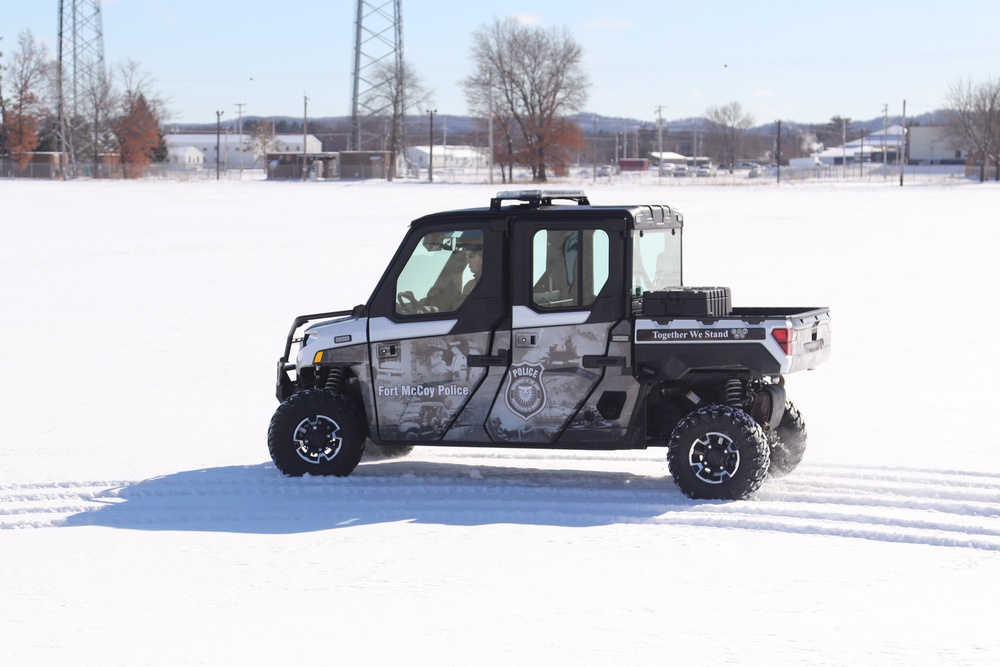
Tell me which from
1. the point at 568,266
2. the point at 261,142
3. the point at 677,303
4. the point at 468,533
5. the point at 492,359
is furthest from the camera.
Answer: the point at 261,142

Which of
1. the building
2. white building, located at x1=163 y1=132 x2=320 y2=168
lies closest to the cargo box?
the building

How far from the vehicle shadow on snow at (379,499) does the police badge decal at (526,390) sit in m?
0.54

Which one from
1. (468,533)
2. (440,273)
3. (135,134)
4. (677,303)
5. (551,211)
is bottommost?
(468,533)

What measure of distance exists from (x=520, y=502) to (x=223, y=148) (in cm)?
16345

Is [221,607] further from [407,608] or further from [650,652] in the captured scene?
[650,652]

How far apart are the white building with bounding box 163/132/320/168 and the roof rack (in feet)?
437

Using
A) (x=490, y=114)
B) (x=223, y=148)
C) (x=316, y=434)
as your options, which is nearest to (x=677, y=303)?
(x=316, y=434)

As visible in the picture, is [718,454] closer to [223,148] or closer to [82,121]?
[82,121]

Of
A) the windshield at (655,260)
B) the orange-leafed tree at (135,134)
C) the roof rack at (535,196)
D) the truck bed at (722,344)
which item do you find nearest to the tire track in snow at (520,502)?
the truck bed at (722,344)

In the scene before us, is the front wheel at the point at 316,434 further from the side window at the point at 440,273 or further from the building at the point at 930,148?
the building at the point at 930,148

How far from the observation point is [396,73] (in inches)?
3627

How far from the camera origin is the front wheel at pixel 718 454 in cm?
780

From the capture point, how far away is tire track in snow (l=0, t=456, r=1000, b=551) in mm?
7453

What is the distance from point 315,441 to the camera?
8.58 m
